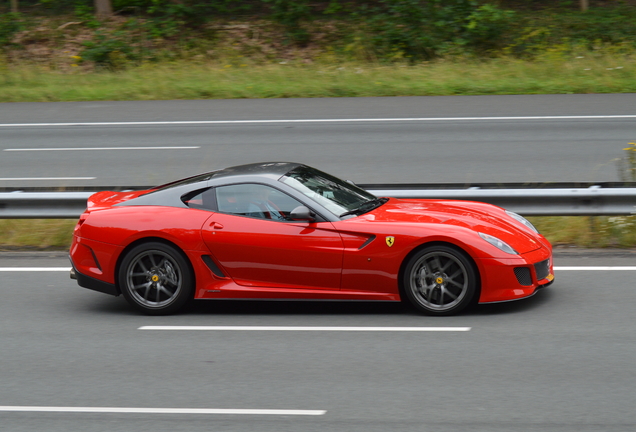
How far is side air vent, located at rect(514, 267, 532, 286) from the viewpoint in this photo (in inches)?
253

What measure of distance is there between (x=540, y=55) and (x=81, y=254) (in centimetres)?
1718

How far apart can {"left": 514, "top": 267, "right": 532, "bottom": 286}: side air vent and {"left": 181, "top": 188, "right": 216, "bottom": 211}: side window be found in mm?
2578

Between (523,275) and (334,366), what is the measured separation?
6.07 ft

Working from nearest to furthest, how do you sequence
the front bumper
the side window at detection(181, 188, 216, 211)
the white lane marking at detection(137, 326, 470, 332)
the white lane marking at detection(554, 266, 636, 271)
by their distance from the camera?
the white lane marking at detection(137, 326, 470, 332) → the front bumper → the side window at detection(181, 188, 216, 211) → the white lane marking at detection(554, 266, 636, 271)

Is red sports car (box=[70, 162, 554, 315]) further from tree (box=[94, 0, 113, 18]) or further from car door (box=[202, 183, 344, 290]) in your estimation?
tree (box=[94, 0, 113, 18])

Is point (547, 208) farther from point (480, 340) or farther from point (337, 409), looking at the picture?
point (337, 409)

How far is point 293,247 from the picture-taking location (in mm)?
6574

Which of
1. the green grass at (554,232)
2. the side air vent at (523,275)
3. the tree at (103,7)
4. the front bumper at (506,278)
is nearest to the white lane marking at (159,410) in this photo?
the front bumper at (506,278)

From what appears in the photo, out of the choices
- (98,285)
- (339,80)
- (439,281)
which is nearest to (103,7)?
(339,80)

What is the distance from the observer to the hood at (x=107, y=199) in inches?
283

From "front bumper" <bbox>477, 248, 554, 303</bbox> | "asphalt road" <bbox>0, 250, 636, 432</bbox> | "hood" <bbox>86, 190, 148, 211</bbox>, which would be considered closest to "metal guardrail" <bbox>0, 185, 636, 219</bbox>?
"asphalt road" <bbox>0, 250, 636, 432</bbox>

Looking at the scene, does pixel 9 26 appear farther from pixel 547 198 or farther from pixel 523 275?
pixel 523 275

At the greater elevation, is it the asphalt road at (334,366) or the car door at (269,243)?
the car door at (269,243)

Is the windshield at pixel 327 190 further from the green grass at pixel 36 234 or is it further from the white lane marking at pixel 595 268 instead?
the green grass at pixel 36 234
